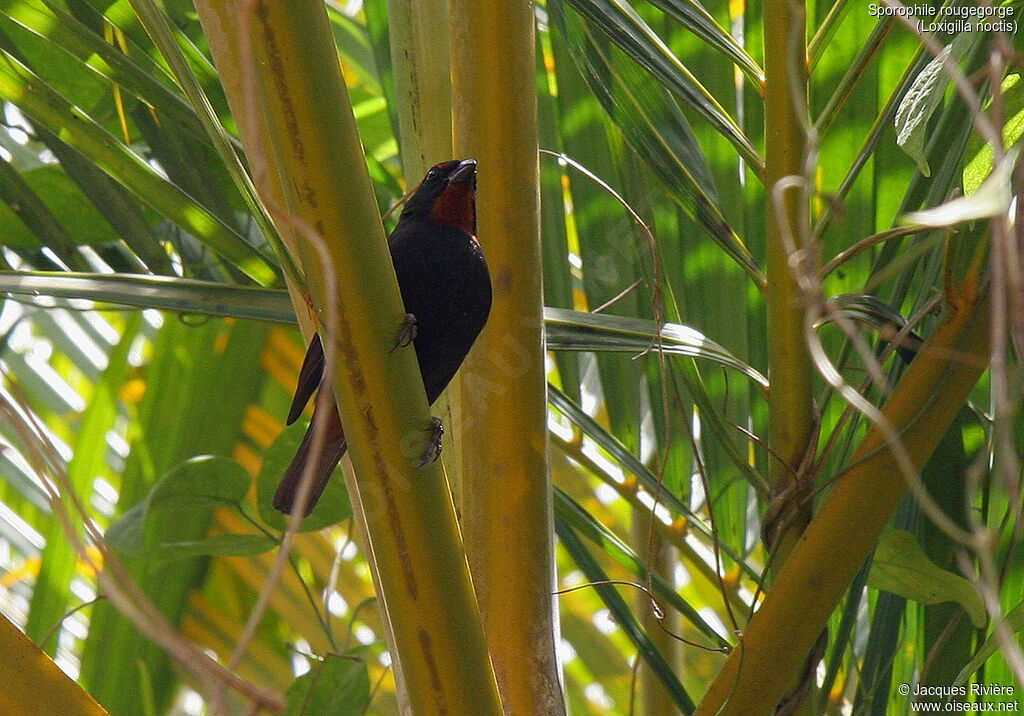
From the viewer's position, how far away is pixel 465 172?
1.60 meters

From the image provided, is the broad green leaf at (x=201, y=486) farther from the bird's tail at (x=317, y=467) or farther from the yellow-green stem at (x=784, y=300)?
the yellow-green stem at (x=784, y=300)

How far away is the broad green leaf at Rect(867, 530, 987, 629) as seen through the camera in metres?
1.27

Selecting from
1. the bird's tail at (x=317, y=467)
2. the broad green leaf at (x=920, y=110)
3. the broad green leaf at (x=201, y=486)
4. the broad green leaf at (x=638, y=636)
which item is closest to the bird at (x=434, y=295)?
the bird's tail at (x=317, y=467)

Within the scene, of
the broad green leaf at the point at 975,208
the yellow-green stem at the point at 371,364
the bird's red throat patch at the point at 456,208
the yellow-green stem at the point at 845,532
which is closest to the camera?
the broad green leaf at the point at 975,208

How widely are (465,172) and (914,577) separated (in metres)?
0.78

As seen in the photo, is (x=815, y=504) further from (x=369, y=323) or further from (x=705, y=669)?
(x=705, y=669)

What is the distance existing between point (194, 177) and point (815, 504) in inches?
41.9

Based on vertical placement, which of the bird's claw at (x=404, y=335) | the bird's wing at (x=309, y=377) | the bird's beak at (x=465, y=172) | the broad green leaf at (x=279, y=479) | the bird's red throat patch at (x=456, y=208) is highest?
the bird's red throat patch at (x=456, y=208)

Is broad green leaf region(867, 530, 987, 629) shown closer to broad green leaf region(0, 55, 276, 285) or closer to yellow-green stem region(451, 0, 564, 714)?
yellow-green stem region(451, 0, 564, 714)

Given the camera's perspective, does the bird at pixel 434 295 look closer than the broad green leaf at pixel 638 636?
No

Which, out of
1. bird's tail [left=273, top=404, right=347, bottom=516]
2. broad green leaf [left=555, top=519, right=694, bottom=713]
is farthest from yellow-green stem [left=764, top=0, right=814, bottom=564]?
bird's tail [left=273, top=404, right=347, bottom=516]

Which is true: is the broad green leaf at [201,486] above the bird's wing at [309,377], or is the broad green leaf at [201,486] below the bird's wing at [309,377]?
below

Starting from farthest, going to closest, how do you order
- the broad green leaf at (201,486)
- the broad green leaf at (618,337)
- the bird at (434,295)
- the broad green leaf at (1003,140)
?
the bird at (434,295) < the broad green leaf at (201,486) < the broad green leaf at (618,337) < the broad green leaf at (1003,140)

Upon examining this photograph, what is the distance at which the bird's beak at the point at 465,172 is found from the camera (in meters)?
1.56
